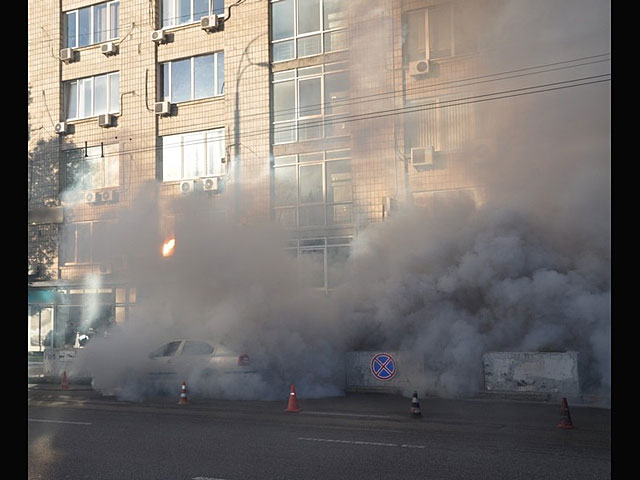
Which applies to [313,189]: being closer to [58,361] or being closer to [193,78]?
[193,78]

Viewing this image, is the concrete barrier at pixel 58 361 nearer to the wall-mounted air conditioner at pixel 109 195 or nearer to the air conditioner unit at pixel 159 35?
the wall-mounted air conditioner at pixel 109 195

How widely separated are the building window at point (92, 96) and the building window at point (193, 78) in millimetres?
2291

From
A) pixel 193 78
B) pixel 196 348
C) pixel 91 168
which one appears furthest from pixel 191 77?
pixel 196 348

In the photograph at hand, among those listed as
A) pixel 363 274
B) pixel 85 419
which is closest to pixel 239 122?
pixel 363 274

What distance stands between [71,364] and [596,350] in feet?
49.2

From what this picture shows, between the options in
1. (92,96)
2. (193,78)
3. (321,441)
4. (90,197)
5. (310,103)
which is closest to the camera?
(321,441)

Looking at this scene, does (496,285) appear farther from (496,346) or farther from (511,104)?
(511,104)

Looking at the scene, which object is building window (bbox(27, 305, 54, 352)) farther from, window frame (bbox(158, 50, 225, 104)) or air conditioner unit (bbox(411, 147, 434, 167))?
air conditioner unit (bbox(411, 147, 434, 167))

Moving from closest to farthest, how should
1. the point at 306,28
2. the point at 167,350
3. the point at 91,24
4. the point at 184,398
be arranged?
the point at 184,398 < the point at 167,350 < the point at 306,28 < the point at 91,24

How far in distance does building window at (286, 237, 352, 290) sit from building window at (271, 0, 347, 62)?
19.3 ft

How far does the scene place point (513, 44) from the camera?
696 inches

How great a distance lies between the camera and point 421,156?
19.5 metres

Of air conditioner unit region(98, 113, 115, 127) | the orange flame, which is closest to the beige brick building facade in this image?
air conditioner unit region(98, 113, 115, 127)

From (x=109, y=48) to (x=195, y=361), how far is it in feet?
52.3
